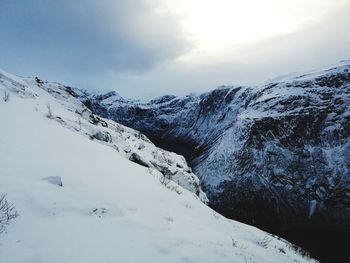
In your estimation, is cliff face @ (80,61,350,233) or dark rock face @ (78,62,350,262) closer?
dark rock face @ (78,62,350,262)

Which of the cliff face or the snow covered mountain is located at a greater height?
the snow covered mountain

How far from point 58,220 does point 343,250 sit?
255 feet

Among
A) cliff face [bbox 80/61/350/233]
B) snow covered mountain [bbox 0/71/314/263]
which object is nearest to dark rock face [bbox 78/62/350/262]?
cliff face [bbox 80/61/350/233]

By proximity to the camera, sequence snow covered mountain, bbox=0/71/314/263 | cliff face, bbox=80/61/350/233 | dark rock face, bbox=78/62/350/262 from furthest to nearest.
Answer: cliff face, bbox=80/61/350/233, dark rock face, bbox=78/62/350/262, snow covered mountain, bbox=0/71/314/263

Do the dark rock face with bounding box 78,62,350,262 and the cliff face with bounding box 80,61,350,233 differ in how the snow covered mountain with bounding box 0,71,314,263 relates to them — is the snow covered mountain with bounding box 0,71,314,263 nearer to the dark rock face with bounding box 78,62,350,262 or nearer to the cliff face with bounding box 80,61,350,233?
the dark rock face with bounding box 78,62,350,262

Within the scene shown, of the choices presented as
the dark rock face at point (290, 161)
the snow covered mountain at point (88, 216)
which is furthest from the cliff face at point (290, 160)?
the snow covered mountain at point (88, 216)

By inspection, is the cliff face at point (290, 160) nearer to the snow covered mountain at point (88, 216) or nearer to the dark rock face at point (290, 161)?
the dark rock face at point (290, 161)

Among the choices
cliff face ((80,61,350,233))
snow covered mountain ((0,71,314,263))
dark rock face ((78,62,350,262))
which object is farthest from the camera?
cliff face ((80,61,350,233))

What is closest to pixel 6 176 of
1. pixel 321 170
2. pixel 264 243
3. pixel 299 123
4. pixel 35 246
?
pixel 35 246

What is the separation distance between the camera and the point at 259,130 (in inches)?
3595

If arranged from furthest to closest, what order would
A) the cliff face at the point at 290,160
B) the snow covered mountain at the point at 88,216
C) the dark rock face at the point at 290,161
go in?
the cliff face at the point at 290,160
the dark rock face at the point at 290,161
the snow covered mountain at the point at 88,216

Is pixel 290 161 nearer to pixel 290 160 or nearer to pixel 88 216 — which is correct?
pixel 290 160

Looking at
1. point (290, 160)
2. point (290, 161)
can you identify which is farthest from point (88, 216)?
point (290, 160)

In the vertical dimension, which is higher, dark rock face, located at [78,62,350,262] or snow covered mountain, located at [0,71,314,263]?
snow covered mountain, located at [0,71,314,263]
